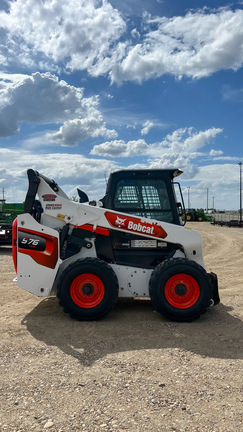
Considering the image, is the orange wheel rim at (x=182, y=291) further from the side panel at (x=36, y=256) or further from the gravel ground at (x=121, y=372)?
the side panel at (x=36, y=256)

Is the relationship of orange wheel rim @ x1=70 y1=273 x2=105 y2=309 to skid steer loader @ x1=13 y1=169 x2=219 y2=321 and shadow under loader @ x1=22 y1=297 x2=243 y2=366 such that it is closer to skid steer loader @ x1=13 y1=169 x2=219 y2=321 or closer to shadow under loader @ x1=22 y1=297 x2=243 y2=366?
skid steer loader @ x1=13 y1=169 x2=219 y2=321

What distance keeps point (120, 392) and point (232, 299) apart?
15.2ft

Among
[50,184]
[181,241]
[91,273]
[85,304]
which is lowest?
[85,304]

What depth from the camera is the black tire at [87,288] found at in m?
5.84

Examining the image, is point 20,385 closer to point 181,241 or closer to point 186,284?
point 186,284

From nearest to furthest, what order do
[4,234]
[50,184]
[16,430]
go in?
[16,430], [50,184], [4,234]

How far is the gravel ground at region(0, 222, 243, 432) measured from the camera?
3.21m

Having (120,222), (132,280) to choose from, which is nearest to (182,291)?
(132,280)

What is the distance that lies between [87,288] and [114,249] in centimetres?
94

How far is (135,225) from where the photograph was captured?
6.20 metres

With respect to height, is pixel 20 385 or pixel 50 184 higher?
pixel 50 184

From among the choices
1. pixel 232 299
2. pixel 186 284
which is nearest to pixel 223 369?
pixel 186 284

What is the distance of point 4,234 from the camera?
54.3 ft

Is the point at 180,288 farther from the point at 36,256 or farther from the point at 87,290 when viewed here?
the point at 36,256
